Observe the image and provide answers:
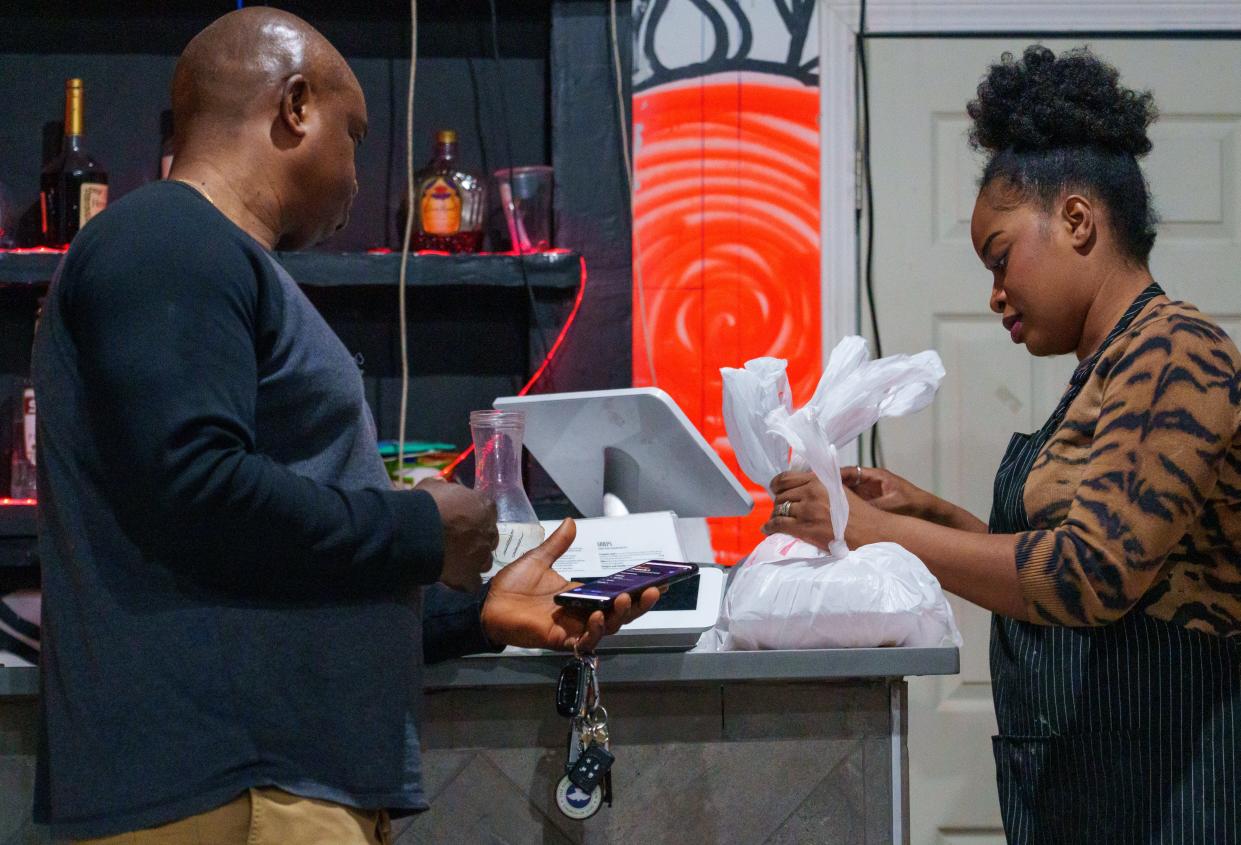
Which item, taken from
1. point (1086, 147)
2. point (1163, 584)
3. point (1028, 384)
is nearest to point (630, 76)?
point (1028, 384)

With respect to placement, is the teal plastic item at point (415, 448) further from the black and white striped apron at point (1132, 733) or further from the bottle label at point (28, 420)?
the black and white striped apron at point (1132, 733)

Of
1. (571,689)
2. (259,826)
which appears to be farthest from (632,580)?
(259,826)

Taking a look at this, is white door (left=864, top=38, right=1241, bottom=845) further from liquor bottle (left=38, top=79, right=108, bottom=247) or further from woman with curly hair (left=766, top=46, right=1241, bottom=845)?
liquor bottle (left=38, top=79, right=108, bottom=247)

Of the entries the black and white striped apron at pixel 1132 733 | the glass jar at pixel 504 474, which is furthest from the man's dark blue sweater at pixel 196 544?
the black and white striped apron at pixel 1132 733

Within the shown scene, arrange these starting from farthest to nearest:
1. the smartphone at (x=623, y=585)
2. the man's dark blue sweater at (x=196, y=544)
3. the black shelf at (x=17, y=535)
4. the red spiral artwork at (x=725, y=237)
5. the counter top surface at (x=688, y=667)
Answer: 1. the red spiral artwork at (x=725, y=237)
2. the black shelf at (x=17, y=535)
3. the counter top surface at (x=688, y=667)
4. the smartphone at (x=623, y=585)
5. the man's dark blue sweater at (x=196, y=544)

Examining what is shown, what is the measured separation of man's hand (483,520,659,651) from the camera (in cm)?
118

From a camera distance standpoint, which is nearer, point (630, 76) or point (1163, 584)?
point (1163, 584)

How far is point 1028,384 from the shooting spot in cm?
261

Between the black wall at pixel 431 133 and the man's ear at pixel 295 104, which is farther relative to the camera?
the black wall at pixel 431 133

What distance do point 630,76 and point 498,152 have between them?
321 millimetres

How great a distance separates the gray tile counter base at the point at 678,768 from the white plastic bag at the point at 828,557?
2.6 inches

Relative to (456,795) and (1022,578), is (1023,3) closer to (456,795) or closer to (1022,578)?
(1022,578)

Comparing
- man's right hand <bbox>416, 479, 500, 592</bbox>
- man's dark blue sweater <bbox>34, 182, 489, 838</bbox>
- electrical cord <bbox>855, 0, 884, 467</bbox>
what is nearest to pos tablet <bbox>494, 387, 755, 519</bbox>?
man's right hand <bbox>416, 479, 500, 592</bbox>

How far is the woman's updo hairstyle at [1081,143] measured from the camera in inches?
53.8
